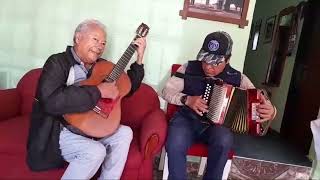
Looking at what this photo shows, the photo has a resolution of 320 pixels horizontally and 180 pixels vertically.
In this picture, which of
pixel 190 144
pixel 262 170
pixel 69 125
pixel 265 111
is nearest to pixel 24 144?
pixel 69 125

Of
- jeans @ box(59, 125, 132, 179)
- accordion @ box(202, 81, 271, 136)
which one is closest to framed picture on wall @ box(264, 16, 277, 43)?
accordion @ box(202, 81, 271, 136)

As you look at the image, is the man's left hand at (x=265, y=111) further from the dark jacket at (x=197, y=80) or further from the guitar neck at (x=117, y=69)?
the guitar neck at (x=117, y=69)

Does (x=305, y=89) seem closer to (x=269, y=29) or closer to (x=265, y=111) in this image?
(x=269, y=29)

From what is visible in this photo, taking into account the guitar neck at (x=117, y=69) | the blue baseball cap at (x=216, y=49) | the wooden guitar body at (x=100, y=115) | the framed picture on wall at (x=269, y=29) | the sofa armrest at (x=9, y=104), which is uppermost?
the framed picture on wall at (x=269, y=29)

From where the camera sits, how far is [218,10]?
256cm

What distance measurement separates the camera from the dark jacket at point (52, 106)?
160cm

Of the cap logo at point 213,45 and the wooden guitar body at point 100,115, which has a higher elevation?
the cap logo at point 213,45

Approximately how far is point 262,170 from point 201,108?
52.0 inches

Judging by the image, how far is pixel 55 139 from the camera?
170 centimetres

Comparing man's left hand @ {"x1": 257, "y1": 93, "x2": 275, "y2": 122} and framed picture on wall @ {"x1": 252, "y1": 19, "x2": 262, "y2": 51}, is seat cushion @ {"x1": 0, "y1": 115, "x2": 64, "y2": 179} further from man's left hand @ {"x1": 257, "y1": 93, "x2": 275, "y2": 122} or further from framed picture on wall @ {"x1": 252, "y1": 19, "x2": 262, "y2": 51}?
framed picture on wall @ {"x1": 252, "y1": 19, "x2": 262, "y2": 51}

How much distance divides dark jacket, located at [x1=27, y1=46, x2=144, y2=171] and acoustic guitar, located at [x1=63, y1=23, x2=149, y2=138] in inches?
2.6

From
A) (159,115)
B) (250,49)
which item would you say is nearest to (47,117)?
(159,115)

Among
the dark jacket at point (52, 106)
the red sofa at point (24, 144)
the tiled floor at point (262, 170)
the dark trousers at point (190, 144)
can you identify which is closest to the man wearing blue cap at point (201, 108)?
the dark trousers at point (190, 144)

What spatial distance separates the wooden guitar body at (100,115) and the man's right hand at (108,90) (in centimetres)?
4
